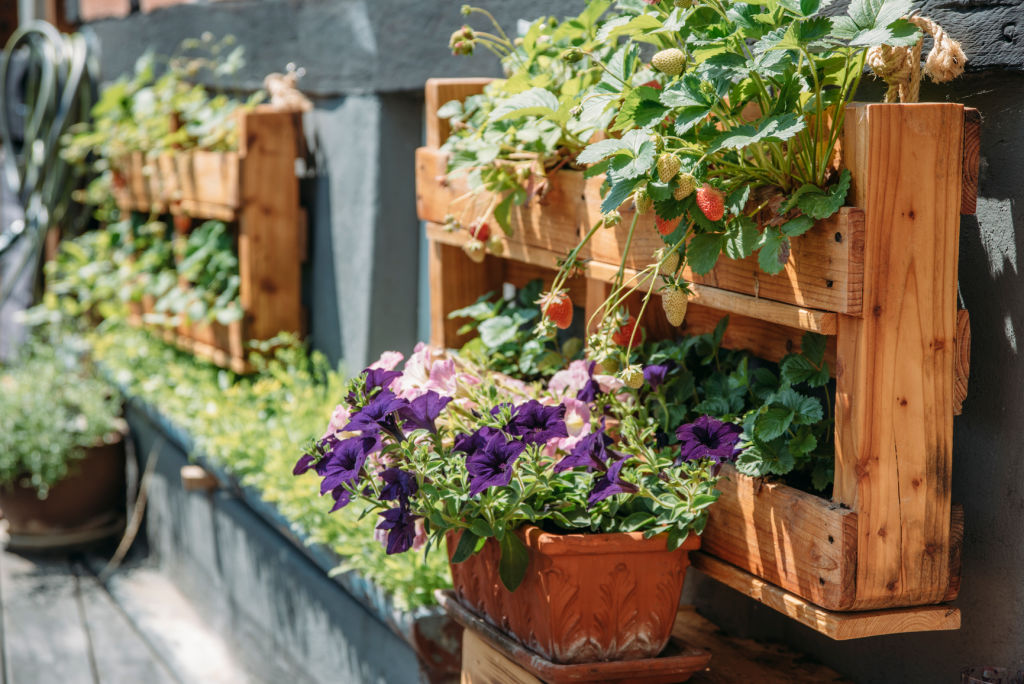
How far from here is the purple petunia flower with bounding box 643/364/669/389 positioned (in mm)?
1562

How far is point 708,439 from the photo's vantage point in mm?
1408

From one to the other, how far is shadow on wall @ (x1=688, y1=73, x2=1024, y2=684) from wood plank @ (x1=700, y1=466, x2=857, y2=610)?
24 cm

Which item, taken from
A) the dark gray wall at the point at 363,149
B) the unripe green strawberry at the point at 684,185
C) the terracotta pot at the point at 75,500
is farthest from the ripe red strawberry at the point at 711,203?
the terracotta pot at the point at 75,500

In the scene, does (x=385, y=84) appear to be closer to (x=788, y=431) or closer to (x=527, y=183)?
(x=527, y=183)

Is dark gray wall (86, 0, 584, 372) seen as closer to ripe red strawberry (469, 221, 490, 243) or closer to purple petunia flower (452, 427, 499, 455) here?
ripe red strawberry (469, 221, 490, 243)

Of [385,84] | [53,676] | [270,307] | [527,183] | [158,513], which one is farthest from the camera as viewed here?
[158,513]

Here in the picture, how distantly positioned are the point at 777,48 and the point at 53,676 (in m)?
2.66

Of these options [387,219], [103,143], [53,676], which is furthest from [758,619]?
[103,143]

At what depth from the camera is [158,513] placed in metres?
3.85

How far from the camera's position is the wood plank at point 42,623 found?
3.00 meters

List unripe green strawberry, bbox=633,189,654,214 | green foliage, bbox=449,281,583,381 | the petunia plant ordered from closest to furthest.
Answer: unripe green strawberry, bbox=633,189,654,214 < the petunia plant < green foliage, bbox=449,281,583,381

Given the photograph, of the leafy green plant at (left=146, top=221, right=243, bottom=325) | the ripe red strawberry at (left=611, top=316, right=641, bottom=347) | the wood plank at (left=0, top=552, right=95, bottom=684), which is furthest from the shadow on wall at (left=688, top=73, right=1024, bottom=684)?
the wood plank at (left=0, top=552, right=95, bottom=684)

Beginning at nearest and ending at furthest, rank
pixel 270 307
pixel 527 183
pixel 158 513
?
pixel 527 183 → pixel 270 307 → pixel 158 513

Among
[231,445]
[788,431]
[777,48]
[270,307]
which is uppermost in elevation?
[777,48]
